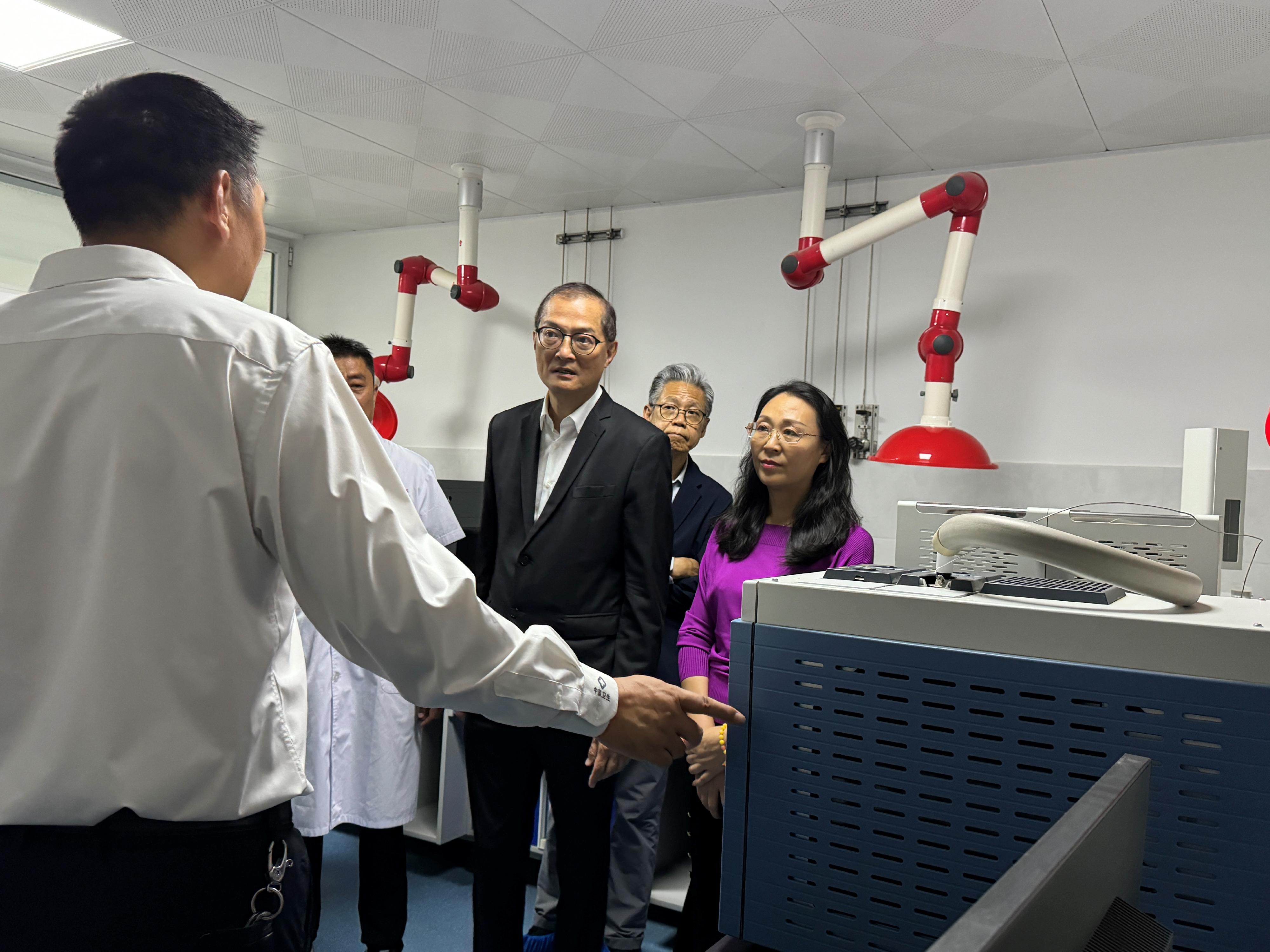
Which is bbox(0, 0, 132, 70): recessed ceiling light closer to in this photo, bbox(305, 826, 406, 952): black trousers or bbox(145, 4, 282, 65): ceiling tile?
bbox(145, 4, 282, 65): ceiling tile

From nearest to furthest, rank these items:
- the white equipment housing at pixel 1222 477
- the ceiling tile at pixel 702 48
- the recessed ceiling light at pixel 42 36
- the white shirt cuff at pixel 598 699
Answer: the white shirt cuff at pixel 598 699 < the white equipment housing at pixel 1222 477 < the ceiling tile at pixel 702 48 < the recessed ceiling light at pixel 42 36

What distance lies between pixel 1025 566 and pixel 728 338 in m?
2.48

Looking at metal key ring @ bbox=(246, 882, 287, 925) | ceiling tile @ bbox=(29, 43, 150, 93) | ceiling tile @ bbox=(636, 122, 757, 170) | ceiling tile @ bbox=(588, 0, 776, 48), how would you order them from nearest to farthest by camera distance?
metal key ring @ bbox=(246, 882, 287, 925) → ceiling tile @ bbox=(588, 0, 776, 48) → ceiling tile @ bbox=(29, 43, 150, 93) → ceiling tile @ bbox=(636, 122, 757, 170)

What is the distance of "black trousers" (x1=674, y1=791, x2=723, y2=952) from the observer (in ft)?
5.94

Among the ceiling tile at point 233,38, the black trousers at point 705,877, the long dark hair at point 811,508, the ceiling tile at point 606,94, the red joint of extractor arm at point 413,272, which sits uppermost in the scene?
the ceiling tile at point 233,38

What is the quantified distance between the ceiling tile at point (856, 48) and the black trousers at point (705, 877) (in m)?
1.91

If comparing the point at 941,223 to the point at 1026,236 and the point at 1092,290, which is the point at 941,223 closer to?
the point at 1026,236

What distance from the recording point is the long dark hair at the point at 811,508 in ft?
5.98

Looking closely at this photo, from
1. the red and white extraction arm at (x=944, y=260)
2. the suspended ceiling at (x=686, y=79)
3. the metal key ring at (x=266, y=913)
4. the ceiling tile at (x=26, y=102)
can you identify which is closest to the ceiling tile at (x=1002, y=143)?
the suspended ceiling at (x=686, y=79)

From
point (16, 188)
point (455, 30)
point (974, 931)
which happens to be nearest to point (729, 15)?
point (455, 30)

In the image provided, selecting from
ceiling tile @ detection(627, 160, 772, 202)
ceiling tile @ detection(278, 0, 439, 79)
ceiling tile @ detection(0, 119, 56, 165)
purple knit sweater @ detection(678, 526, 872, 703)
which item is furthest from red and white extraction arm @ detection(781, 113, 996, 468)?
ceiling tile @ detection(0, 119, 56, 165)

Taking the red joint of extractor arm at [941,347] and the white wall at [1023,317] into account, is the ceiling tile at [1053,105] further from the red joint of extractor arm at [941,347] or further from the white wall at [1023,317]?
the red joint of extractor arm at [941,347]

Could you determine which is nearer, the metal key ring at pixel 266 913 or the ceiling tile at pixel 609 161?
the metal key ring at pixel 266 913

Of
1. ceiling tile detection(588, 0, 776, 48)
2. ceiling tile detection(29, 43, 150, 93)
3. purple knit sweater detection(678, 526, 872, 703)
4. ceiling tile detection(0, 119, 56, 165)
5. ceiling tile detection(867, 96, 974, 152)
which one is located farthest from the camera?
ceiling tile detection(0, 119, 56, 165)
